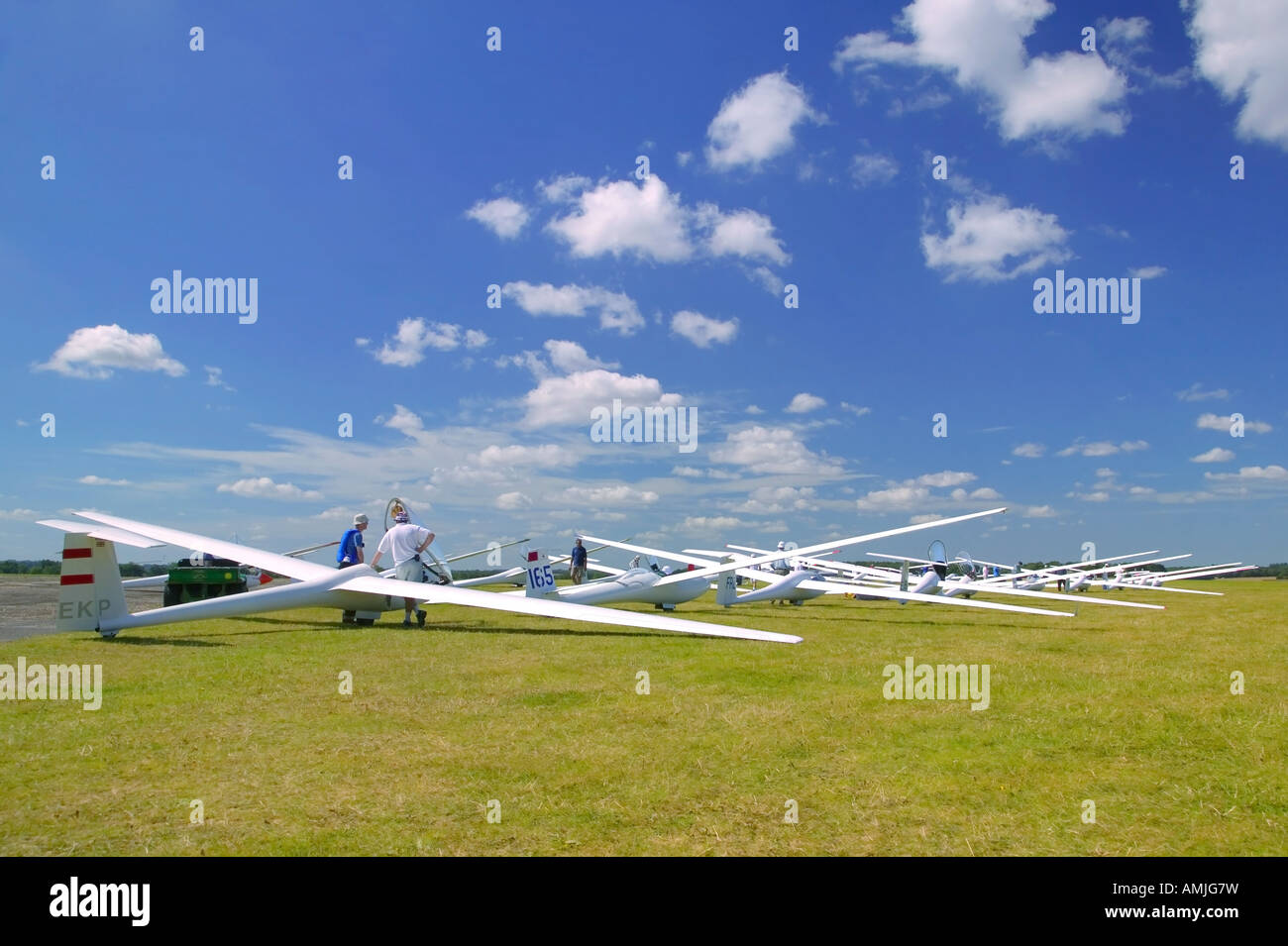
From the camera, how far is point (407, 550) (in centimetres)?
1284

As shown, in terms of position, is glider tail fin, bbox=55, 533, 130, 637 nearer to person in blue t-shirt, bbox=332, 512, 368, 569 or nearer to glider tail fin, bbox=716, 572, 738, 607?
person in blue t-shirt, bbox=332, 512, 368, 569

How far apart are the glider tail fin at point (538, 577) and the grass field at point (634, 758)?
439cm

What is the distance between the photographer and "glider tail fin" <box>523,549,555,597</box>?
44.2ft

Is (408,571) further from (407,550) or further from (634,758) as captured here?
(634,758)

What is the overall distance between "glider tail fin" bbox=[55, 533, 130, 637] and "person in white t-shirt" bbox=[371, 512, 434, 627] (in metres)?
3.88

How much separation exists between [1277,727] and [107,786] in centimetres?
799

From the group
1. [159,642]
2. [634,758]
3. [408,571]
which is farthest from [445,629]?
[634,758]

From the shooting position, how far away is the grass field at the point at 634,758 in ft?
11.7

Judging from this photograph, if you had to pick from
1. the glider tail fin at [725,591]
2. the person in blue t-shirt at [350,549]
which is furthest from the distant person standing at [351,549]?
the glider tail fin at [725,591]

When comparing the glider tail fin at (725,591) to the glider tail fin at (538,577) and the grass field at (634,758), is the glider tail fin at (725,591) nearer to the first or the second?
the glider tail fin at (538,577)

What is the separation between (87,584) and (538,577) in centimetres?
668

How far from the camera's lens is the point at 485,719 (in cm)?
579
